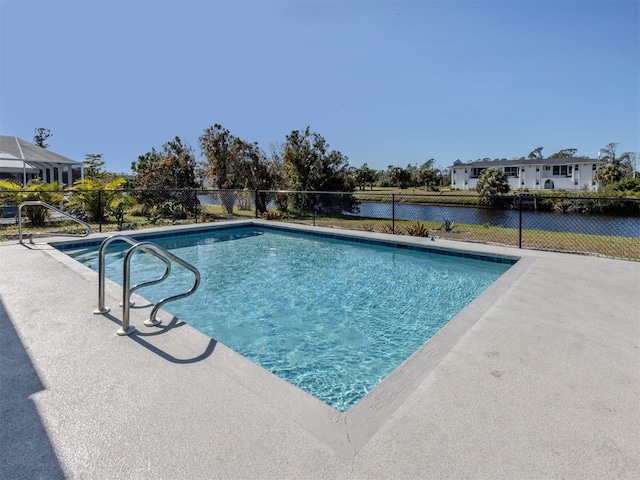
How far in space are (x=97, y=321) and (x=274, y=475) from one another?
255 centimetres

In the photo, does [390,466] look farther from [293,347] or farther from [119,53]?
[119,53]

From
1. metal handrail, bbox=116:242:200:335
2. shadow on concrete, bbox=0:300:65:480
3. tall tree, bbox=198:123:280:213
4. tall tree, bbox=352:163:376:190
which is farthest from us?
tall tree, bbox=352:163:376:190

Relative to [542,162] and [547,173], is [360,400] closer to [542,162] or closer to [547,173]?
[547,173]

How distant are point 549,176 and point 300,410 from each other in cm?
4472

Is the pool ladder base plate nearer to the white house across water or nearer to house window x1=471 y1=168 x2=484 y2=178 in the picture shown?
the white house across water

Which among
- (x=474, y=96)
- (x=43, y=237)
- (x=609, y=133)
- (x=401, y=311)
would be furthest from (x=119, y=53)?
(x=609, y=133)

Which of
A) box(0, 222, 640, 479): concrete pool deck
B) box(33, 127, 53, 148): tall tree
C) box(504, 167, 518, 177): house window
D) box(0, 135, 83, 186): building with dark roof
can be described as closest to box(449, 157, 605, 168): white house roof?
box(504, 167, 518, 177): house window

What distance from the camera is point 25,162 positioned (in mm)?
17516

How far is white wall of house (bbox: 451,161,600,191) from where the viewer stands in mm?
37062

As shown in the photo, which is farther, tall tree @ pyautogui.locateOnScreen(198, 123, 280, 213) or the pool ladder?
tall tree @ pyautogui.locateOnScreen(198, 123, 280, 213)

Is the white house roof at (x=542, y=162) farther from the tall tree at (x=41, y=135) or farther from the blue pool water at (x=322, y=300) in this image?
the tall tree at (x=41, y=135)

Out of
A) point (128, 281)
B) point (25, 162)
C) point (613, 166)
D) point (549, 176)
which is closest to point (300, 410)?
point (128, 281)

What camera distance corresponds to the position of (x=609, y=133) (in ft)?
139

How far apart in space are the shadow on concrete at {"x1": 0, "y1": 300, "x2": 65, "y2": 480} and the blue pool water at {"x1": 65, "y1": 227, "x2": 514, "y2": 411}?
1616 millimetres
